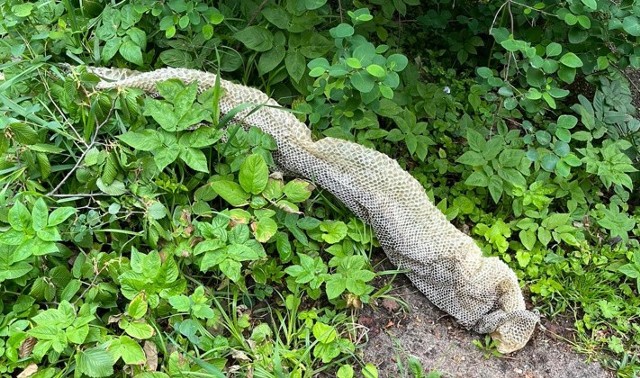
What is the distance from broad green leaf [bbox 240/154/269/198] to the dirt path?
590mm

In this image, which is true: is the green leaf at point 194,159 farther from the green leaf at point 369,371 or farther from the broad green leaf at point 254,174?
the green leaf at point 369,371

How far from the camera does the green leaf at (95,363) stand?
1706mm

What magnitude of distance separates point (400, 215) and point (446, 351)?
50 centimetres

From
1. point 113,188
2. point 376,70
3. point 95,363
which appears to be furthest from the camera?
point 113,188

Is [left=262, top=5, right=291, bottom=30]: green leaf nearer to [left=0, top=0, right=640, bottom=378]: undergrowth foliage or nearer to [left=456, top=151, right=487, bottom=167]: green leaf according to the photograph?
[left=0, top=0, right=640, bottom=378]: undergrowth foliage

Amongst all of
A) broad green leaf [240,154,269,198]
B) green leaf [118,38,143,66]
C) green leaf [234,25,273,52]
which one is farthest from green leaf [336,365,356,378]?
green leaf [118,38,143,66]

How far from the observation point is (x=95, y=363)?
5.62ft

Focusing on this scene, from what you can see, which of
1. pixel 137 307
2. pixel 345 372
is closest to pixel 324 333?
pixel 345 372

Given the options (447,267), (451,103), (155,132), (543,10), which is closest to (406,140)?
(451,103)

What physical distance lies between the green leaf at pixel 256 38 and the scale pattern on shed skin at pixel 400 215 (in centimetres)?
16

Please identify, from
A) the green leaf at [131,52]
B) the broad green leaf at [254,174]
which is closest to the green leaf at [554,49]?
the broad green leaf at [254,174]

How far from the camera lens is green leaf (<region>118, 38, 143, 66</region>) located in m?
2.32

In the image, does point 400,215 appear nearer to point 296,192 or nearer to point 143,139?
point 296,192

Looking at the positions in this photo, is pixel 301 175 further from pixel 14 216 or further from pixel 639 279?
pixel 639 279
